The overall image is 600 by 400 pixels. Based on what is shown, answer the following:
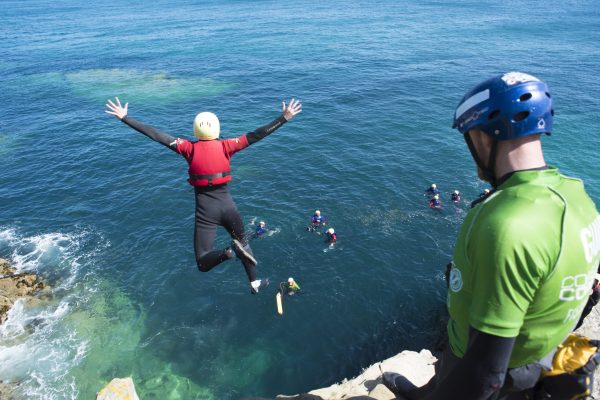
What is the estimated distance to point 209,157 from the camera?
8.13 m

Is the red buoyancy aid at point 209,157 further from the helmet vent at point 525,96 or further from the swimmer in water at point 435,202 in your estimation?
the swimmer in water at point 435,202

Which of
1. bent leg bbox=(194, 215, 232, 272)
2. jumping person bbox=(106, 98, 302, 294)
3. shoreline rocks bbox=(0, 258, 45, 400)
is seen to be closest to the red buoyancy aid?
jumping person bbox=(106, 98, 302, 294)

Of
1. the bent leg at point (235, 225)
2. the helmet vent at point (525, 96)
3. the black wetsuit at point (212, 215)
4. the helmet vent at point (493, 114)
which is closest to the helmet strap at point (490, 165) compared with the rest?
the helmet vent at point (493, 114)

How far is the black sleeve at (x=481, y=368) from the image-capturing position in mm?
2627

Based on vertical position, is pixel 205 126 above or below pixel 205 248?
Result: above

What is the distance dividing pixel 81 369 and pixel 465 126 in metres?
22.7

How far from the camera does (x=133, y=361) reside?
20.0 meters

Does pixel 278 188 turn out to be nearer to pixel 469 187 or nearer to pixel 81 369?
pixel 469 187

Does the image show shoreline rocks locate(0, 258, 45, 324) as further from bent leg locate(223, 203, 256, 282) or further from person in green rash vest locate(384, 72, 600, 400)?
person in green rash vest locate(384, 72, 600, 400)

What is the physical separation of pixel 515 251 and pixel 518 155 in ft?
2.92

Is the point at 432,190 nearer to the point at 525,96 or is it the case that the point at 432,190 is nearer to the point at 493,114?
the point at 525,96

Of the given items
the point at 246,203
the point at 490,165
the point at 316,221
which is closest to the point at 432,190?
the point at 316,221

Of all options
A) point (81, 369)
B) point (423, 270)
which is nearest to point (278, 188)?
point (423, 270)

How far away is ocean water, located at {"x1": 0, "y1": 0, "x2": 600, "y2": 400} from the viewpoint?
797 inches
